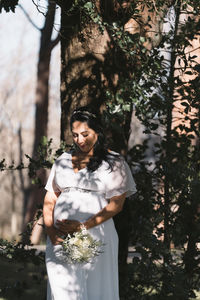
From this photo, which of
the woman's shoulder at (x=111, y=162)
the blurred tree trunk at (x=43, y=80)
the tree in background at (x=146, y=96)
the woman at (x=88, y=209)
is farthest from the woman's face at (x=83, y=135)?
the blurred tree trunk at (x=43, y=80)

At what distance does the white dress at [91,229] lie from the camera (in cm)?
440

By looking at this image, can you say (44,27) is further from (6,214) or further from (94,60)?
(6,214)

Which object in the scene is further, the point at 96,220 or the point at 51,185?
the point at 51,185

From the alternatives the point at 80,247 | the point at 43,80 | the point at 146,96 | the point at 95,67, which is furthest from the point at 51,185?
the point at 43,80

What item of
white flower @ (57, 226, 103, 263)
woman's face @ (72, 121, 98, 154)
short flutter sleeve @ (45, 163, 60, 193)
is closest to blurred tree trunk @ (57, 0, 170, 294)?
short flutter sleeve @ (45, 163, 60, 193)

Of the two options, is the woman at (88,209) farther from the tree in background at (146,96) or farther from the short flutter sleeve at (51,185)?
the tree in background at (146,96)

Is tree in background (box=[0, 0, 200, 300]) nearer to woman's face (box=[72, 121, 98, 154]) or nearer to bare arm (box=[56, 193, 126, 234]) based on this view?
woman's face (box=[72, 121, 98, 154])

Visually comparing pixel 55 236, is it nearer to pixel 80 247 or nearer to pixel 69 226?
pixel 69 226

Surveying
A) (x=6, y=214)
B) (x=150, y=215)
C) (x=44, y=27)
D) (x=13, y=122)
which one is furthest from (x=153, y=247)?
(x=6, y=214)

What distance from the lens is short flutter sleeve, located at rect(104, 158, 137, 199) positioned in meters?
4.45

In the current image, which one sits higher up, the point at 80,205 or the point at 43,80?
the point at 43,80

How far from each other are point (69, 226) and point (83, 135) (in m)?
0.70

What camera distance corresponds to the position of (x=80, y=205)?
4.46m

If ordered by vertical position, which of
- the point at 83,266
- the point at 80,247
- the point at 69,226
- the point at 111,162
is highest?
the point at 111,162
